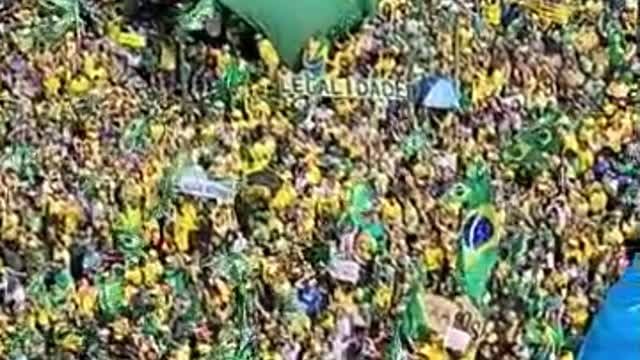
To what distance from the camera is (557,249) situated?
2428 mm

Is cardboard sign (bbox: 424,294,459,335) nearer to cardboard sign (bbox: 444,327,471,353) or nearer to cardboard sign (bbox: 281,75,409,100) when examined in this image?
cardboard sign (bbox: 444,327,471,353)

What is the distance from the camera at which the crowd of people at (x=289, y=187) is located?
2379 millimetres

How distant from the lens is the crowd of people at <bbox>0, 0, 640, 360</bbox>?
238cm

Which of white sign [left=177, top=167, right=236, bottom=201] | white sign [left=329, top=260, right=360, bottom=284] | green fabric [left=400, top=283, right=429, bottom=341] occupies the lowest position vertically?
green fabric [left=400, top=283, right=429, bottom=341]

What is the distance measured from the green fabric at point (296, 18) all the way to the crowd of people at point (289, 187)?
13 mm

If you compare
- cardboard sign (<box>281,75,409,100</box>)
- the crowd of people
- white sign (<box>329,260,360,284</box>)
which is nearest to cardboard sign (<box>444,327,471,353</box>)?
the crowd of people

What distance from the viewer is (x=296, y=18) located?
2404mm

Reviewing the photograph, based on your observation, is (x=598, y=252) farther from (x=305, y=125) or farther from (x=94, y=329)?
(x=94, y=329)

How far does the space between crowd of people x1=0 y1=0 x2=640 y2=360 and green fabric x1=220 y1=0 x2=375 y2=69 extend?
0.01 metres

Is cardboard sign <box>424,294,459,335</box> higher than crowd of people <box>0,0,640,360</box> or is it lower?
lower

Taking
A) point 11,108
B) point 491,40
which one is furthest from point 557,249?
point 11,108

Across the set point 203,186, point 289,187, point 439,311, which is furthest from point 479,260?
point 203,186

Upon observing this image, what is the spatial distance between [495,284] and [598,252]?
5.6 inches

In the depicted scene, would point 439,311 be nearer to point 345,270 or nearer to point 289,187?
point 345,270
